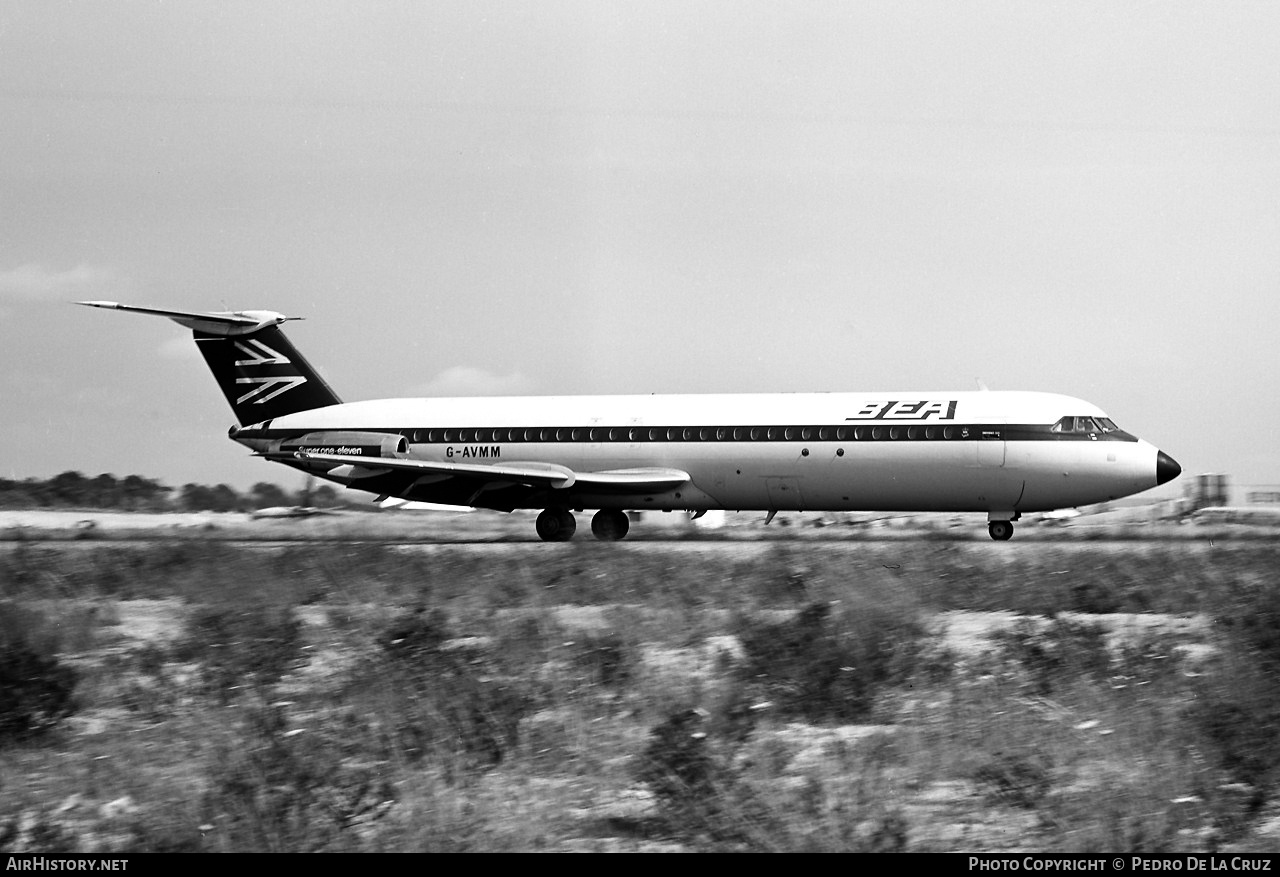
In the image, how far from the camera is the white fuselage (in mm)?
27781

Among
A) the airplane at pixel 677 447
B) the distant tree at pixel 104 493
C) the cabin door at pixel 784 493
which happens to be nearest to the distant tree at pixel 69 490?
the distant tree at pixel 104 493

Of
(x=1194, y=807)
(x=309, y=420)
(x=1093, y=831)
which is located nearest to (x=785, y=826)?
(x=1093, y=831)

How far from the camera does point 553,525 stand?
105 ft

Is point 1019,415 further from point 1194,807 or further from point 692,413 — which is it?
point 1194,807

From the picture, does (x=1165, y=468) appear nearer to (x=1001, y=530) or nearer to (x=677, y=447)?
(x=1001, y=530)

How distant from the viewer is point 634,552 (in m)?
23.7

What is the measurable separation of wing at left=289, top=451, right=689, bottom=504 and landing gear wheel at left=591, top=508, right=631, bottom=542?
1512 millimetres

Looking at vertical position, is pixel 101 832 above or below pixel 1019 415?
below

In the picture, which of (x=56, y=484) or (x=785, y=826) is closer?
(x=785, y=826)

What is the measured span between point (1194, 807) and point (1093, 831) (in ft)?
3.05

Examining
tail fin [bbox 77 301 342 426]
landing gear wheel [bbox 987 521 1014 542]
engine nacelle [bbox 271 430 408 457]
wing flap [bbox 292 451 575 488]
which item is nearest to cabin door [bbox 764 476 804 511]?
landing gear wheel [bbox 987 521 1014 542]

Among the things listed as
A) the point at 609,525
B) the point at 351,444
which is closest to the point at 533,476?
the point at 609,525
